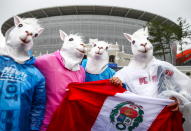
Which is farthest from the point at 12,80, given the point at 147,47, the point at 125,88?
the point at 147,47

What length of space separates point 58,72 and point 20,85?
0.81m

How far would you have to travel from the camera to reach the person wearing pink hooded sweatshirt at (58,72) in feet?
12.9

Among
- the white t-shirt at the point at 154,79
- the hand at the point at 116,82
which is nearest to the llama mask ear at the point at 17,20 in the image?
the hand at the point at 116,82

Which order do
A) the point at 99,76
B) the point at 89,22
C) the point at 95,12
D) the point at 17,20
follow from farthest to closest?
the point at 95,12 < the point at 89,22 < the point at 99,76 < the point at 17,20

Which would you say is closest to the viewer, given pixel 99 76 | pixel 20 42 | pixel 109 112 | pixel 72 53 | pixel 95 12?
pixel 20 42

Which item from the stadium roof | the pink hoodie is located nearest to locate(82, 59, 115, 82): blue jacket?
the pink hoodie

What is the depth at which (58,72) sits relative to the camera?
405 centimetres

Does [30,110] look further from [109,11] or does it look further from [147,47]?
[109,11]

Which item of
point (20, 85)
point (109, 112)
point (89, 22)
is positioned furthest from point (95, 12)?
point (20, 85)

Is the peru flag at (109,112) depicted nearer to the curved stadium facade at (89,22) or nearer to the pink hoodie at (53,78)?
the pink hoodie at (53,78)

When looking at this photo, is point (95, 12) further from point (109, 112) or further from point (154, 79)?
point (109, 112)

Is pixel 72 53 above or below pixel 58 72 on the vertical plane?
above

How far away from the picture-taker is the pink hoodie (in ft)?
12.9

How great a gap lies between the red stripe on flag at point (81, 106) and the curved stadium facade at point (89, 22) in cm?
4332
